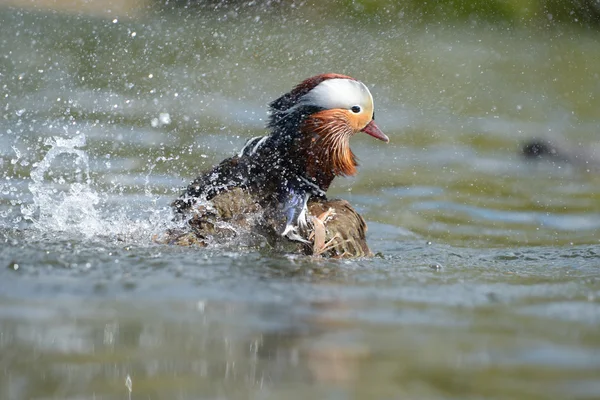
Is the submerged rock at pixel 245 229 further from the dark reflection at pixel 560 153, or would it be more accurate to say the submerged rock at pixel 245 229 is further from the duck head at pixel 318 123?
the dark reflection at pixel 560 153

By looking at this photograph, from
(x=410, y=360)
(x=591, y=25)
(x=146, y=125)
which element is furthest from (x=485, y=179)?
(x=410, y=360)

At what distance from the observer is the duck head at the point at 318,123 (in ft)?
21.4

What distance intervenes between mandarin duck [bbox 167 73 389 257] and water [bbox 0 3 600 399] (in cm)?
20

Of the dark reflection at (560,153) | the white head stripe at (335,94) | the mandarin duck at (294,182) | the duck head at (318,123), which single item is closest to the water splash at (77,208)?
the mandarin duck at (294,182)

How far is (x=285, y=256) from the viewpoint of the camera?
6043 millimetres

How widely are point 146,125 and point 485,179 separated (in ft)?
12.4

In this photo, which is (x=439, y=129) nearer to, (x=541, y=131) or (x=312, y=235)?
(x=541, y=131)

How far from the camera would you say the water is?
153 inches

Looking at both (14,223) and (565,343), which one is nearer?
(565,343)

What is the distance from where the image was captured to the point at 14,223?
7.31 m

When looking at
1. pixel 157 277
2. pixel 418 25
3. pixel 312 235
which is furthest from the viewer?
pixel 418 25

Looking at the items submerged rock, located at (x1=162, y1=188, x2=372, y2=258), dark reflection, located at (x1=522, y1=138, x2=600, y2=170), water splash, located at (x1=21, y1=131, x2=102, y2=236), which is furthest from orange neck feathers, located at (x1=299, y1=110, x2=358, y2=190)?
dark reflection, located at (x1=522, y1=138, x2=600, y2=170)

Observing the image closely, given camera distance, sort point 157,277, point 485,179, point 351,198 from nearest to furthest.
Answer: point 157,277, point 351,198, point 485,179

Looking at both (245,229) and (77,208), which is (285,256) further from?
(77,208)
